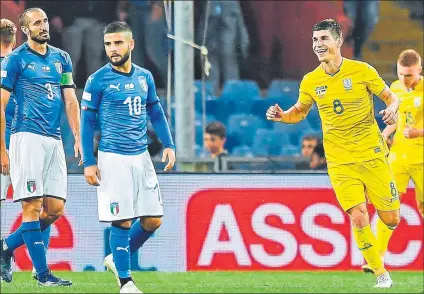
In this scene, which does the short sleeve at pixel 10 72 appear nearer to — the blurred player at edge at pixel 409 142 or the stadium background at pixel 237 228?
the stadium background at pixel 237 228

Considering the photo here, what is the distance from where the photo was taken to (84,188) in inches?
435

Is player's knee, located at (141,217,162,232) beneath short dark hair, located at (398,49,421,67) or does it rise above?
beneath

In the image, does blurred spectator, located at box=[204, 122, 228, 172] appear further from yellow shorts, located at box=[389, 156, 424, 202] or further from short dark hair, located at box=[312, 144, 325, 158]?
yellow shorts, located at box=[389, 156, 424, 202]

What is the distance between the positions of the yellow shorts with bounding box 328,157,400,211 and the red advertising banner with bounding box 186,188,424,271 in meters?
2.03

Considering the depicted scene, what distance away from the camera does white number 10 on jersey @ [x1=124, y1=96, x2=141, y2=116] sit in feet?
26.6

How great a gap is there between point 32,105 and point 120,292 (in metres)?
1.53

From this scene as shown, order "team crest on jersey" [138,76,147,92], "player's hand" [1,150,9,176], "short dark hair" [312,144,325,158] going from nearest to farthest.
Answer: "team crest on jersey" [138,76,147,92] → "player's hand" [1,150,9,176] → "short dark hair" [312,144,325,158]

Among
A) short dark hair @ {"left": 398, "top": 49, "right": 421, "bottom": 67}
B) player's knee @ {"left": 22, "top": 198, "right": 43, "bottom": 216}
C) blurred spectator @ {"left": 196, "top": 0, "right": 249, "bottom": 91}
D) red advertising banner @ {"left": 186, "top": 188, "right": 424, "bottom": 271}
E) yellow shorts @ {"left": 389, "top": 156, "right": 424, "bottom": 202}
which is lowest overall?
red advertising banner @ {"left": 186, "top": 188, "right": 424, "bottom": 271}

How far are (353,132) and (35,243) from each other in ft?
7.70

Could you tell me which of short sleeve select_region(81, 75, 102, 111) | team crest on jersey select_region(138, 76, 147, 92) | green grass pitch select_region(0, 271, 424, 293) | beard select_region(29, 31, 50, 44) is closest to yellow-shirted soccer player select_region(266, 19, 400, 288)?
green grass pitch select_region(0, 271, 424, 293)

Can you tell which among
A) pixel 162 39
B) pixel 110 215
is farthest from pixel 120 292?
pixel 162 39

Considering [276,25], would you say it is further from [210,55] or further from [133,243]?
[133,243]

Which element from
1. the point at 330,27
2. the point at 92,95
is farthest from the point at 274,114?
the point at 92,95

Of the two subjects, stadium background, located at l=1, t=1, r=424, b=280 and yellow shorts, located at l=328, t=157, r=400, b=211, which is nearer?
yellow shorts, located at l=328, t=157, r=400, b=211
